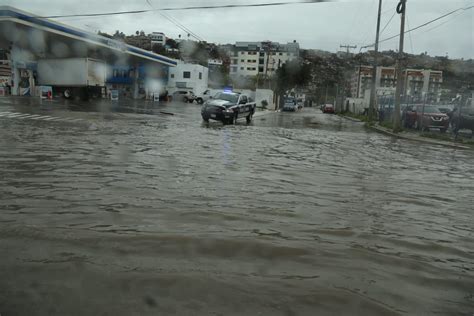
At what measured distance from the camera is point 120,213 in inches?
181

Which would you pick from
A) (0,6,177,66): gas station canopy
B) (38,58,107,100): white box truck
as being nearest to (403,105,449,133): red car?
(38,58,107,100): white box truck

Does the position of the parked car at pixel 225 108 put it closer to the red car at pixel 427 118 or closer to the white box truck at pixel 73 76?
the red car at pixel 427 118

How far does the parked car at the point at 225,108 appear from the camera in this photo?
67.4 feet

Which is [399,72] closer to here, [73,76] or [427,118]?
[427,118]

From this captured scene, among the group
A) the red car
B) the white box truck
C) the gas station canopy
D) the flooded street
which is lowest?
the flooded street

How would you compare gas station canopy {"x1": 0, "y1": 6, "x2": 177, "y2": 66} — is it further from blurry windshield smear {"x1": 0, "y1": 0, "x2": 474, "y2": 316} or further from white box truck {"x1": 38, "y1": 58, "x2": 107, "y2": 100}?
blurry windshield smear {"x1": 0, "y1": 0, "x2": 474, "y2": 316}

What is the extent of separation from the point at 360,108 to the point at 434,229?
49945mm

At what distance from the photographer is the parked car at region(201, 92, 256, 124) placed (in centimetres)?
2055

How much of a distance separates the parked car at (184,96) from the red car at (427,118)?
35104mm

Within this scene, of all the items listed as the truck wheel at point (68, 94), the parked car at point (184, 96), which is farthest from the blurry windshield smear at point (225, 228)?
the parked car at point (184, 96)

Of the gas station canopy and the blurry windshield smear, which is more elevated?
the gas station canopy

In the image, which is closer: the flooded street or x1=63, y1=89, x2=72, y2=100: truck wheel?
the flooded street

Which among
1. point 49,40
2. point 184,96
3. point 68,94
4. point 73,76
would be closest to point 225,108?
point 73,76

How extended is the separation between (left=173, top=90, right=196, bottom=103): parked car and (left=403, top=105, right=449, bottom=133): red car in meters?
35.1
